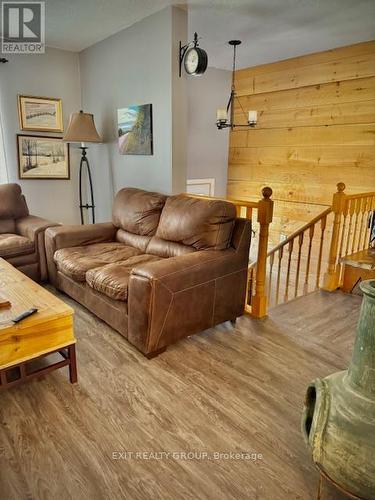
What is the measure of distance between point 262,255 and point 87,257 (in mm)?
1459

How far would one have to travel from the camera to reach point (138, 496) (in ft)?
4.54

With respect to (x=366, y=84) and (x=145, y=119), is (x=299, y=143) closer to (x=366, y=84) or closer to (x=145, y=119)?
(x=366, y=84)

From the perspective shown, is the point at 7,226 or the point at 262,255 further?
the point at 7,226

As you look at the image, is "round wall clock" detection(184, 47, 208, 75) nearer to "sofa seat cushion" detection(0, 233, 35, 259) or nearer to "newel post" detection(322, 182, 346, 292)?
"newel post" detection(322, 182, 346, 292)

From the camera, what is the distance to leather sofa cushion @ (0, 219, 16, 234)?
3.71 metres

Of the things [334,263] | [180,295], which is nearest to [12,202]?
[180,295]

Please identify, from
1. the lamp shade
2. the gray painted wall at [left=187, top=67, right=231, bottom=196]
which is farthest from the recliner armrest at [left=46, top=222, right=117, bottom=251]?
the gray painted wall at [left=187, top=67, right=231, bottom=196]

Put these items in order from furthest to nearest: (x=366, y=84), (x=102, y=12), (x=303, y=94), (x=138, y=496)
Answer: (x=303, y=94)
(x=366, y=84)
(x=102, y=12)
(x=138, y=496)

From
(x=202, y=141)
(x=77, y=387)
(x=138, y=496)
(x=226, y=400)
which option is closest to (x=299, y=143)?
(x=202, y=141)

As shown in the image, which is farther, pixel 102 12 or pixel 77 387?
pixel 102 12

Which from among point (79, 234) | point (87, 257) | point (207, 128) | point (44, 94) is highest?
point (44, 94)

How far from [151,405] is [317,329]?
157 cm

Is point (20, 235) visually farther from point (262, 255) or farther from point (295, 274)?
point (295, 274)

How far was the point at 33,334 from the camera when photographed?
71.9 inches
